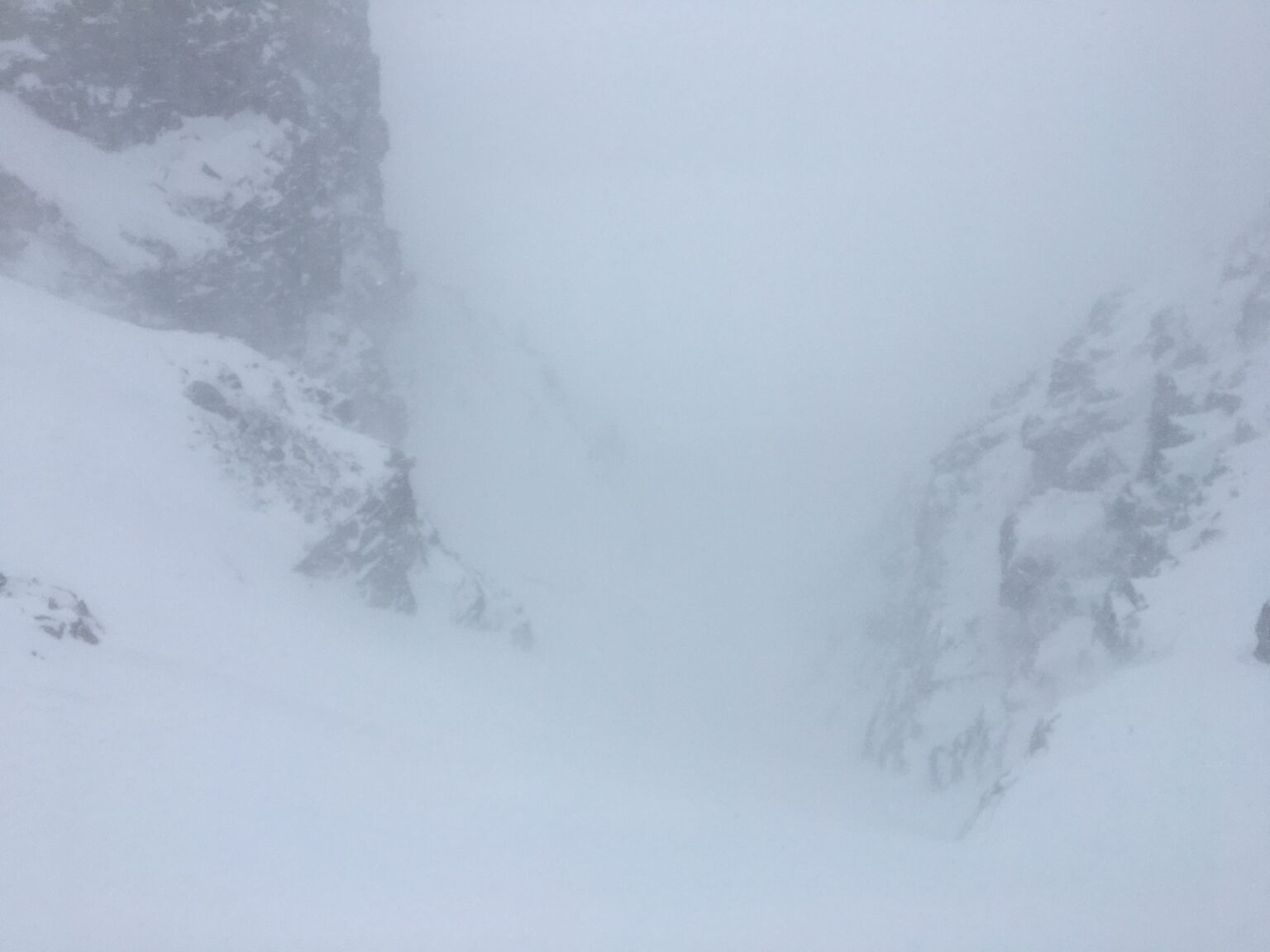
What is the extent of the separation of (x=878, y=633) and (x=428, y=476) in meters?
32.4

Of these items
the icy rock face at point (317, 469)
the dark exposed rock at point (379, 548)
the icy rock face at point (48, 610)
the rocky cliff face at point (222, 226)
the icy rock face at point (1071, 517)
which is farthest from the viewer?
the icy rock face at point (1071, 517)

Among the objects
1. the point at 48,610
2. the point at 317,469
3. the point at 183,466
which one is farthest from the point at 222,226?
the point at 48,610

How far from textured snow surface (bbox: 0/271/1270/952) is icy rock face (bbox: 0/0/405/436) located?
5.73 m

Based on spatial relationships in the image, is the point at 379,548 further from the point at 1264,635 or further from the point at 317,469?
the point at 1264,635

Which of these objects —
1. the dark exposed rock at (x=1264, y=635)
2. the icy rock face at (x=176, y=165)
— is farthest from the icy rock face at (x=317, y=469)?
the dark exposed rock at (x=1264, y=635)

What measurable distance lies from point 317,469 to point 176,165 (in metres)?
14.0

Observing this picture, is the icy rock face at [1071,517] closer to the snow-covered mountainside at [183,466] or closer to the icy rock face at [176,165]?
the snow-covered mountainside at [183,466]

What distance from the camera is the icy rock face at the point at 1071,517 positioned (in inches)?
1200

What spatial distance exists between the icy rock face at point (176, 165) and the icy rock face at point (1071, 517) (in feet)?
93.3

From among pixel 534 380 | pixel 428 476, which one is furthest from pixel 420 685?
pixel 534 380

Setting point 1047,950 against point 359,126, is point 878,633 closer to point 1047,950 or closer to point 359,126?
point 359,126

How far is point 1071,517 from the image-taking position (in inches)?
1517

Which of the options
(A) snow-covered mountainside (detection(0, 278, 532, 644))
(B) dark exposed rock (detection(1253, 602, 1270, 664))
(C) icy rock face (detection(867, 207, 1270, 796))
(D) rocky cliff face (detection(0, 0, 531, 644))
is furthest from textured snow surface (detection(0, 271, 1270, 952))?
(C) icy rock face (detection(867, 207, 1270, 796))

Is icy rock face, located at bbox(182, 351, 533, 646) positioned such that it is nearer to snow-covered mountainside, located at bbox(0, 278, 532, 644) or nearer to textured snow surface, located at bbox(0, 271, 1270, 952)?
snow-covered mountainside, located at bbox(0, 278, 532, 644)
